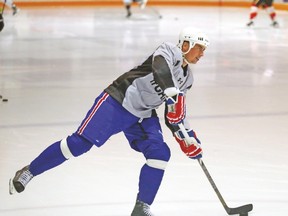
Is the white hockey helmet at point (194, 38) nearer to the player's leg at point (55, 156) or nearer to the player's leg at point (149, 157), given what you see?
the player's leg at point (149, 157)

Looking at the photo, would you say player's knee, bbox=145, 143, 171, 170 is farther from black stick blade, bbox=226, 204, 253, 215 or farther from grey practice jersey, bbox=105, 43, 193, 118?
black stick blade, bbox=226, 204, 253, 215

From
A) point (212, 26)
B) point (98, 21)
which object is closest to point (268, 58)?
point (212, 26)

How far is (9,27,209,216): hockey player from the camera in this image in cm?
363

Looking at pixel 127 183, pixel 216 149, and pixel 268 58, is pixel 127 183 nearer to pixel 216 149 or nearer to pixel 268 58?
pixel 216 149

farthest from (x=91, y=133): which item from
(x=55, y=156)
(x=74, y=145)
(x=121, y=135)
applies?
(x=121, y=135)

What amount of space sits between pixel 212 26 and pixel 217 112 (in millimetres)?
7286

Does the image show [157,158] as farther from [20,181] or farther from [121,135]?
[121,135]

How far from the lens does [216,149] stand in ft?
16.8

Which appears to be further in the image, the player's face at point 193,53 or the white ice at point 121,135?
the white ice at point 121,135

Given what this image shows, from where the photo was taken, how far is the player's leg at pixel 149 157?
3625mm

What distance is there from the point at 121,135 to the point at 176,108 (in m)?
1.96

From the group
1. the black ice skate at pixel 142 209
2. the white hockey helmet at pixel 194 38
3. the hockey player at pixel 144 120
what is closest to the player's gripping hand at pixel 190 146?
the hockey player at pixel 144 120

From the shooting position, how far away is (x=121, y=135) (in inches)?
217

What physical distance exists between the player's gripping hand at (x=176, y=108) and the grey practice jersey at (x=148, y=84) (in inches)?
2.3
